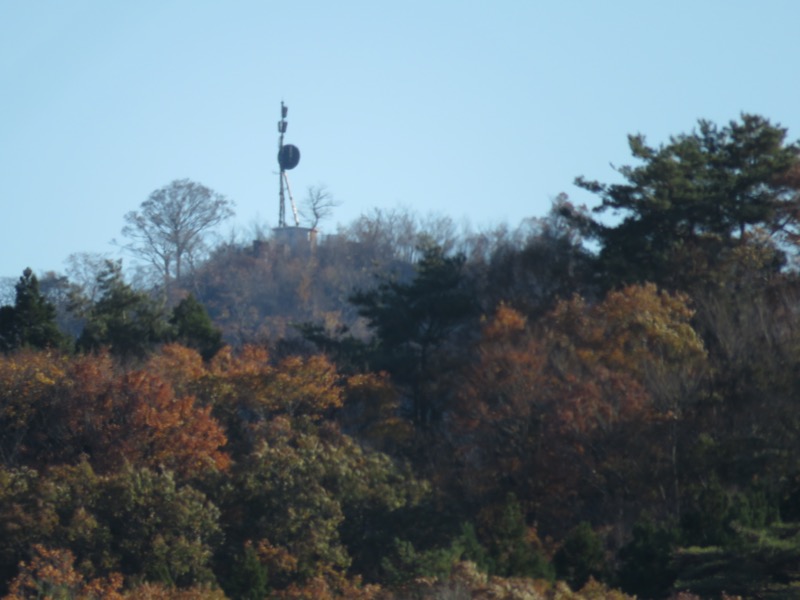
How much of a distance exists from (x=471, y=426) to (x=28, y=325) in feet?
45.3

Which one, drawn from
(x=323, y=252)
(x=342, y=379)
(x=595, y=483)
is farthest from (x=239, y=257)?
(x=595, y=483)

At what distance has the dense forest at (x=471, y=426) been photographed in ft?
76.3

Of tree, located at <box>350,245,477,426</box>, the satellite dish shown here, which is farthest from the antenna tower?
tree, located at <box>350,245,477,426</box>

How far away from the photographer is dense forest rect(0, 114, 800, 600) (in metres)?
23.3

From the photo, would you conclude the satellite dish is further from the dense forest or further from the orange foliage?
the orange foliage

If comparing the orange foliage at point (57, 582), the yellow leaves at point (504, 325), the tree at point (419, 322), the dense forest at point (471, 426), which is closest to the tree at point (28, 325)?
the dense forest at point (471, 426)

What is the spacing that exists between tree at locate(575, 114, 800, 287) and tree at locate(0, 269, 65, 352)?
15.0 meters

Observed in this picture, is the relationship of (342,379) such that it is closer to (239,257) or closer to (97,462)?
(97,462)

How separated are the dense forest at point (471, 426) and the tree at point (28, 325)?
0.27ft

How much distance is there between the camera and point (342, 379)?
36656 millimetres

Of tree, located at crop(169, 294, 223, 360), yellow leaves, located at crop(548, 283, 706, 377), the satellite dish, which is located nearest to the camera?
yellow leaves, located at crop(548, 283, 706, 377)

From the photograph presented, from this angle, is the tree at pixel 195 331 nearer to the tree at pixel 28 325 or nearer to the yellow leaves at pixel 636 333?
the tree at pixel 28 325

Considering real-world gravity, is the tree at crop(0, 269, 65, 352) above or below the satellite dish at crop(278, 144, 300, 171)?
below

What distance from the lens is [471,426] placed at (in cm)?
3127
